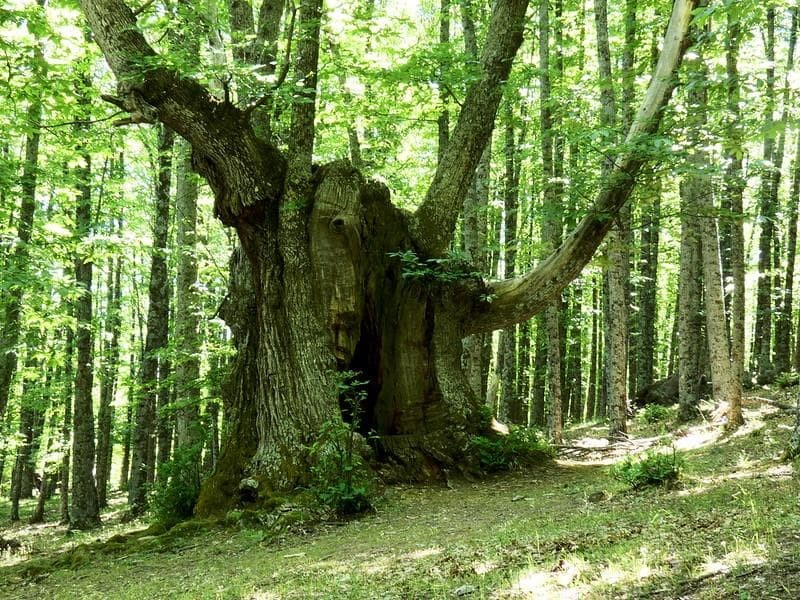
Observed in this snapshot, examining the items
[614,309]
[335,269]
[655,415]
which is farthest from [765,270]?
[335,269]

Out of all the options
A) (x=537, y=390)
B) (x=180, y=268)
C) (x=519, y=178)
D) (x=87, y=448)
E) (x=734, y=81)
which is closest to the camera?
(x=734, y=81)

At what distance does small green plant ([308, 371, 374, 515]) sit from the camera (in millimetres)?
7383

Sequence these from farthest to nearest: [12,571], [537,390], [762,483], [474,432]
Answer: [537,390]
[474,432]
[12,571]
[762,483]

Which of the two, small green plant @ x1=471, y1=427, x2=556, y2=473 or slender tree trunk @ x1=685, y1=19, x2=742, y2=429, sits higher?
slender tree trunk @ x1=685, y1=19, x2=742, y2=429

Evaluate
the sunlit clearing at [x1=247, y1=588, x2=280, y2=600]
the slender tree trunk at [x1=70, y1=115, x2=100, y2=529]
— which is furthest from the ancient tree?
the slender tree trunk at [x1=70, y1=115, x2=100, y2=529]

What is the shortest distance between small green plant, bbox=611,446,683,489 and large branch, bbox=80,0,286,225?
19.0 ft

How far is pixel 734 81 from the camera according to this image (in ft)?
20.9

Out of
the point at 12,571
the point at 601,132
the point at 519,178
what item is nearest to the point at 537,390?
the point at 519,178

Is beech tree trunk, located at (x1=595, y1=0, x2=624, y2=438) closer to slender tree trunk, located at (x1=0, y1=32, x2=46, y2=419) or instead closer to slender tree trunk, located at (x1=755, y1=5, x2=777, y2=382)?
slender tree trunk, located at (x1=755, y1=5, x2=777, y2=382)

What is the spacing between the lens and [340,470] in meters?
7.60

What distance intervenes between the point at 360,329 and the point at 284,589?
5116mm

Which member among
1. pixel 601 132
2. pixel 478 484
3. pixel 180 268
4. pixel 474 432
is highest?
pixel 601 132

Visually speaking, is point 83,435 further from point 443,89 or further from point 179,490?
point 443,89

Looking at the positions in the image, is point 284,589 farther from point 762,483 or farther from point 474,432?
point 474,432
